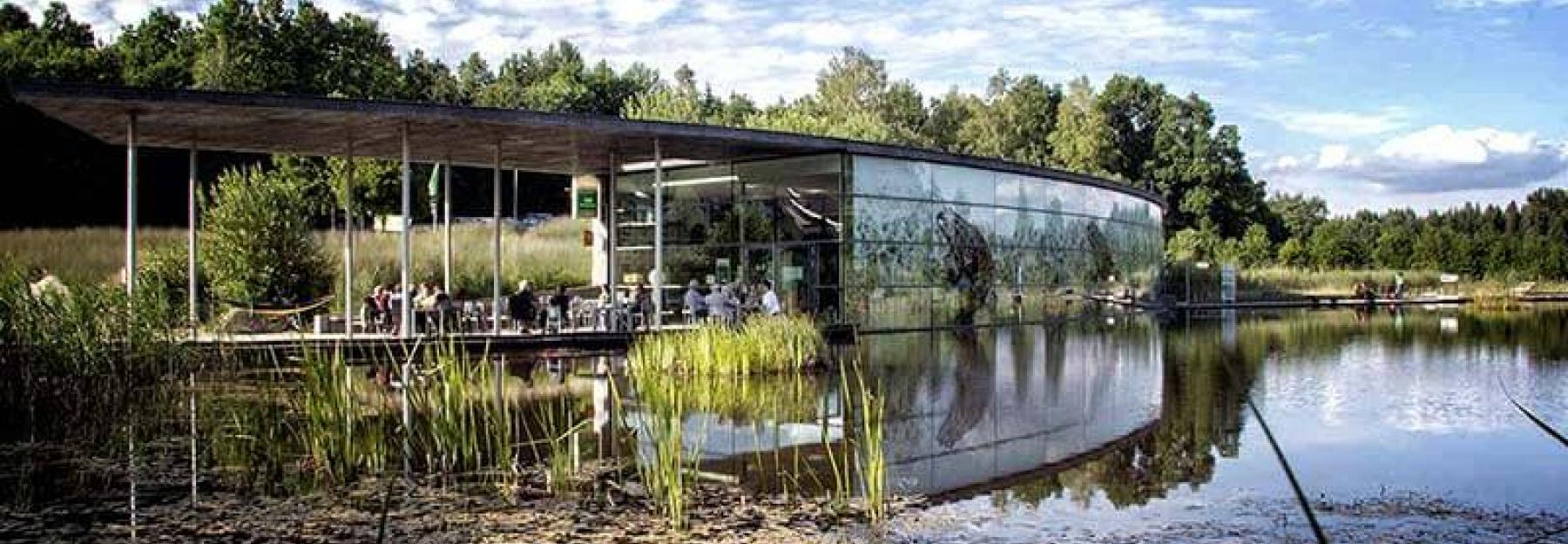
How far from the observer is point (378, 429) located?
9.68 metres

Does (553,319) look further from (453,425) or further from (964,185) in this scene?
(453,425)

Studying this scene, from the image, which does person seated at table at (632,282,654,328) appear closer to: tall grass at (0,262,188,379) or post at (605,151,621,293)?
post at (605,151,621,293)

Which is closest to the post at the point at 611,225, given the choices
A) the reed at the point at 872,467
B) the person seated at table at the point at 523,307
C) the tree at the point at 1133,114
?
the person seated at table at the point at 523,307

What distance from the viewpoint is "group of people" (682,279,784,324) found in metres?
24.0

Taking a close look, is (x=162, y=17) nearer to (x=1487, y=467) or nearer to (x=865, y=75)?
(x=865, y=75)

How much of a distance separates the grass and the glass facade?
5.87 m

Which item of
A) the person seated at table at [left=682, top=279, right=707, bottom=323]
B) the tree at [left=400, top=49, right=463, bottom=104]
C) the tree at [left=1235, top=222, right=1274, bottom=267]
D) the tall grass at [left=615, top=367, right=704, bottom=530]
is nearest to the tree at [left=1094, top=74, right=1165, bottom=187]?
the tree at [left=1235, top=222, right=1274, bottom=267]

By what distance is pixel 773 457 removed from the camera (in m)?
10.1

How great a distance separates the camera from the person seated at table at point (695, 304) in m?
24.7

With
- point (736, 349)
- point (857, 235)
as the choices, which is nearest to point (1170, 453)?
point (736, 349)

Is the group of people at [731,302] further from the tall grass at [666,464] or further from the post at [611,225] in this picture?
the tall grass at [666,464]

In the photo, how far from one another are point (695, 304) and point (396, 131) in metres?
6.19

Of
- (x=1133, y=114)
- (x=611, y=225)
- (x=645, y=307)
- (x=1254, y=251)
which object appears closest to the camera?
(x=645, y=307)

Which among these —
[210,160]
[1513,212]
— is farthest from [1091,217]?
[1513,212]
